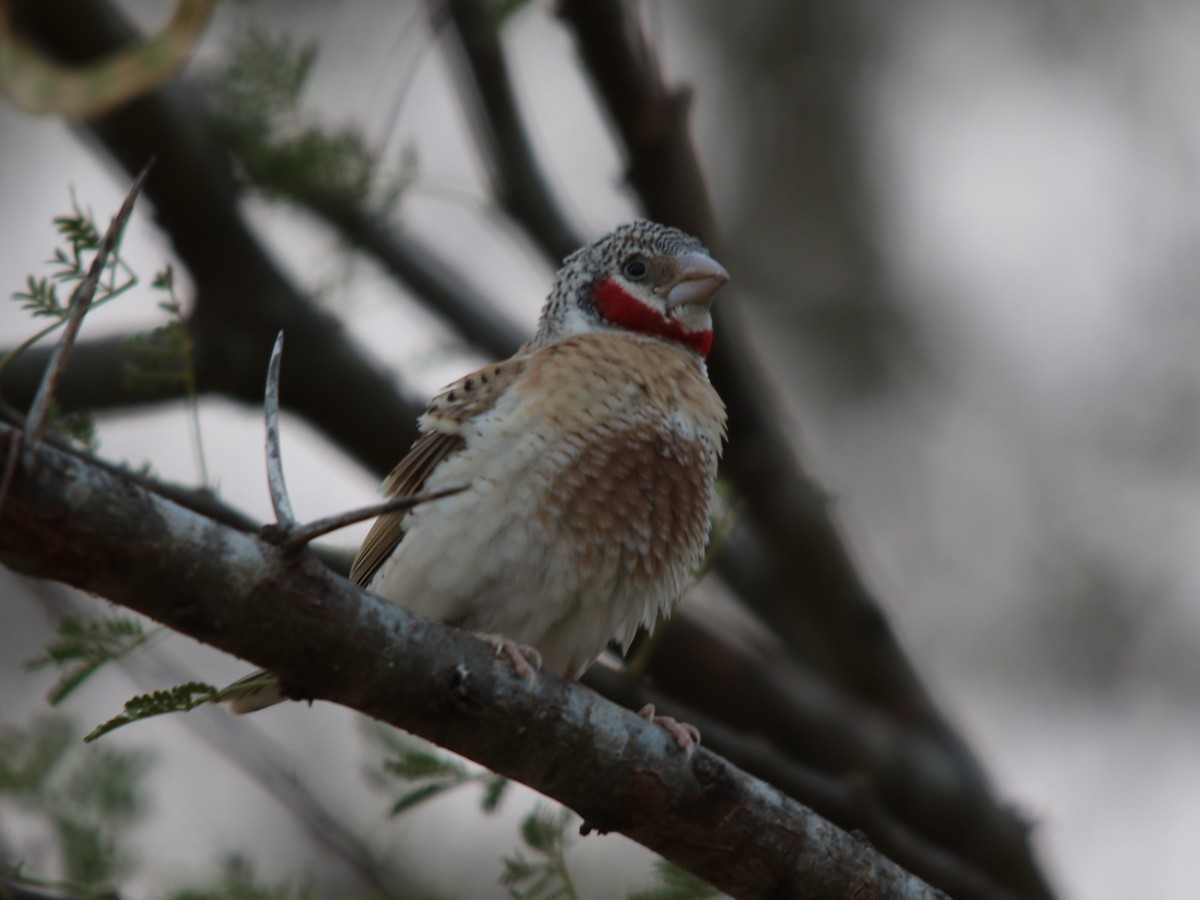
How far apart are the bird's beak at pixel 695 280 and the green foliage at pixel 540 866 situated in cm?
209

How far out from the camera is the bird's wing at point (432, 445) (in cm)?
440

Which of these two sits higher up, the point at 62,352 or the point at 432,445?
the point at 432,445

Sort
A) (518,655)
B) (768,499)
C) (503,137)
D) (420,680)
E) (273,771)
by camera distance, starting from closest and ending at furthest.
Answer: (420,680) < (518,655) < (273,771) < (503,137) < (768,499)

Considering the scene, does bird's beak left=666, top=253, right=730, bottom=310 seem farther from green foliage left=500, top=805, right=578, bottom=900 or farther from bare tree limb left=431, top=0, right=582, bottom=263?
green foliage left=500, top=805, right=578, bottom=900

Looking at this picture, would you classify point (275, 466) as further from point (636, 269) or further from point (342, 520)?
point (636, 269)

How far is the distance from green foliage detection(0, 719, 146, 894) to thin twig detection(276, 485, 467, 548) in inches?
96.3

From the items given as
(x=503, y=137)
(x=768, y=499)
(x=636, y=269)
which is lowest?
(x=636, y=269)

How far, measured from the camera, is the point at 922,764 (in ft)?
21.8

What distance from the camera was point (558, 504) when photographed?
414 centimetres

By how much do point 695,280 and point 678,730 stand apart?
212 centimetres

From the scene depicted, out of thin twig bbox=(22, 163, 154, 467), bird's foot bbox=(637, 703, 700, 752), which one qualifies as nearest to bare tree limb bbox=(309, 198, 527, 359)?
bird's foot bbox=(637, 703, 700, 752)

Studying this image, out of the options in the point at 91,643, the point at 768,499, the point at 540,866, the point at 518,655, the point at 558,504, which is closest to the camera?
the point at 518,655

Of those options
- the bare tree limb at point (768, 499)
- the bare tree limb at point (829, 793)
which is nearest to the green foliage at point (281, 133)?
the bare tree limb at point (768, 499)

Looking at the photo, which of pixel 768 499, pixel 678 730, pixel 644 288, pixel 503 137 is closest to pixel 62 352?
pixel 678 730
